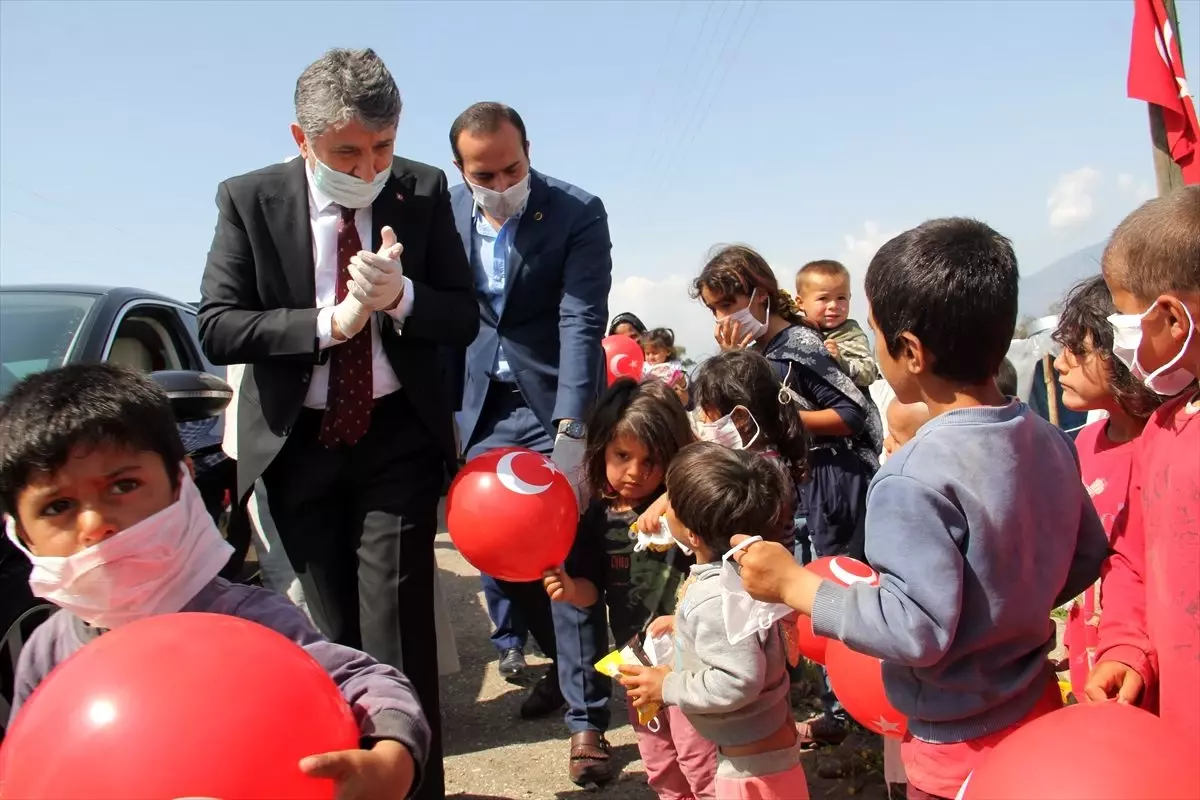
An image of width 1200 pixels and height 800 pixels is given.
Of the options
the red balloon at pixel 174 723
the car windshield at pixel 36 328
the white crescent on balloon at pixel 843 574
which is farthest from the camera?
the car windshield at pixel 36 328

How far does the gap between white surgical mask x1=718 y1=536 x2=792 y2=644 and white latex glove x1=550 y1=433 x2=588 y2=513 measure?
45.1 inches

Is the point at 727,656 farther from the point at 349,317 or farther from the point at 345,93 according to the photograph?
the point at 345,93

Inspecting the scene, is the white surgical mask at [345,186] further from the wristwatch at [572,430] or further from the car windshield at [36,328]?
the car windshield at [36,328]

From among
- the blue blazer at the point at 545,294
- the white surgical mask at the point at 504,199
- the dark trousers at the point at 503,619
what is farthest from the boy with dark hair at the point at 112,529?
the dark trousers at the point at 503,619

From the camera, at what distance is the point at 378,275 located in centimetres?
284

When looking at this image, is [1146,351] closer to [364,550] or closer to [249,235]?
[364,550]

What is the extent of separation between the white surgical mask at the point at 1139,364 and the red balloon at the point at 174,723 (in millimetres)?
1575

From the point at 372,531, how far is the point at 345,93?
1300 millimetres

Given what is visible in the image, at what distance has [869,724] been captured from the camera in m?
2.72

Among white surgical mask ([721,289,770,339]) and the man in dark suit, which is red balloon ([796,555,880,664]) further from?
white surgical mask ([721,289,770,339])

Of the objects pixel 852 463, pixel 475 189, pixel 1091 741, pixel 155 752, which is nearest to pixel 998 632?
pixel 1091 741

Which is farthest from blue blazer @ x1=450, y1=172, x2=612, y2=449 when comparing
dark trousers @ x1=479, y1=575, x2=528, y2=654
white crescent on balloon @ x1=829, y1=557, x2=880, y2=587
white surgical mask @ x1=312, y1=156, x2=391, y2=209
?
white crescent on balloon @ x1=829, y1=557, x2=880, y2=587

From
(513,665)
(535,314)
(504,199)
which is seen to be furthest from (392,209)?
(513,665)

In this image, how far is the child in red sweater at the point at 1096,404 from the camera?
2.59m
